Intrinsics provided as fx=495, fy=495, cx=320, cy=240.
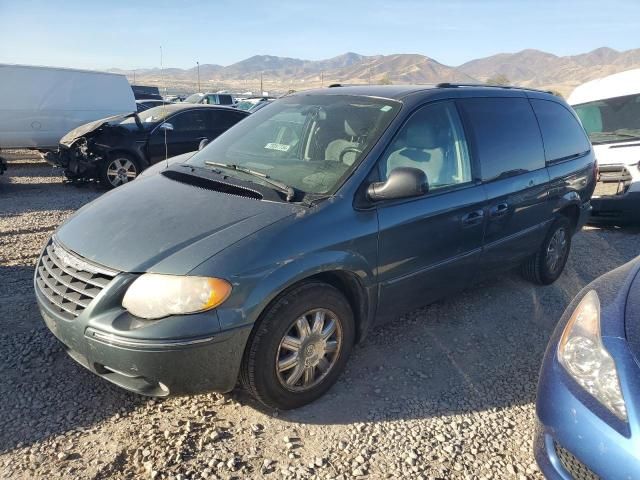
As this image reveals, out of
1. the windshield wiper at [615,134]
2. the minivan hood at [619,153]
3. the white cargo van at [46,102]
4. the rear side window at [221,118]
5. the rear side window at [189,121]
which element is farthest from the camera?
the white cargo van at [46,102]

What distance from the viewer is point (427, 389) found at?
10.1 ft

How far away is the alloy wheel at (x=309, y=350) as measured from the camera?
2.64m

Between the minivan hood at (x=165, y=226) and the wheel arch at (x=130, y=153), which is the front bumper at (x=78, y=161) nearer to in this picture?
the wheel arch at (x=130, y=153)

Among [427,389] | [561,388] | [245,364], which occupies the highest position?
[561,388]

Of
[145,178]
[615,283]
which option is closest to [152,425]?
[145,178]

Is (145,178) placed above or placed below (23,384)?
above

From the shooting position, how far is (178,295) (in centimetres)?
228

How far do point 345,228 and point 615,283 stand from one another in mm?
1422

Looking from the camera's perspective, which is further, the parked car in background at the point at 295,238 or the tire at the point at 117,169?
the tire at the point at 117,169

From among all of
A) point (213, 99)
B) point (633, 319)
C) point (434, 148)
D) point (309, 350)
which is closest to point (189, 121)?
point (434, 148)

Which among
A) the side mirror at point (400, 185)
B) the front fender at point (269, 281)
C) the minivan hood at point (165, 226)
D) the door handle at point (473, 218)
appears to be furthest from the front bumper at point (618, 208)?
the minivan hood at point (165, 226)

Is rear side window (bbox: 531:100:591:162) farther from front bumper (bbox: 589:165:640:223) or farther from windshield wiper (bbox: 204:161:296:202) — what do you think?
windshield wiper (bbox: 204:161:296:202)

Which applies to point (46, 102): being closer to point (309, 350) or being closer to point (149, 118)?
point (149, 118)

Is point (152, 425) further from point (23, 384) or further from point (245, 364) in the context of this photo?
point (23, 384)
